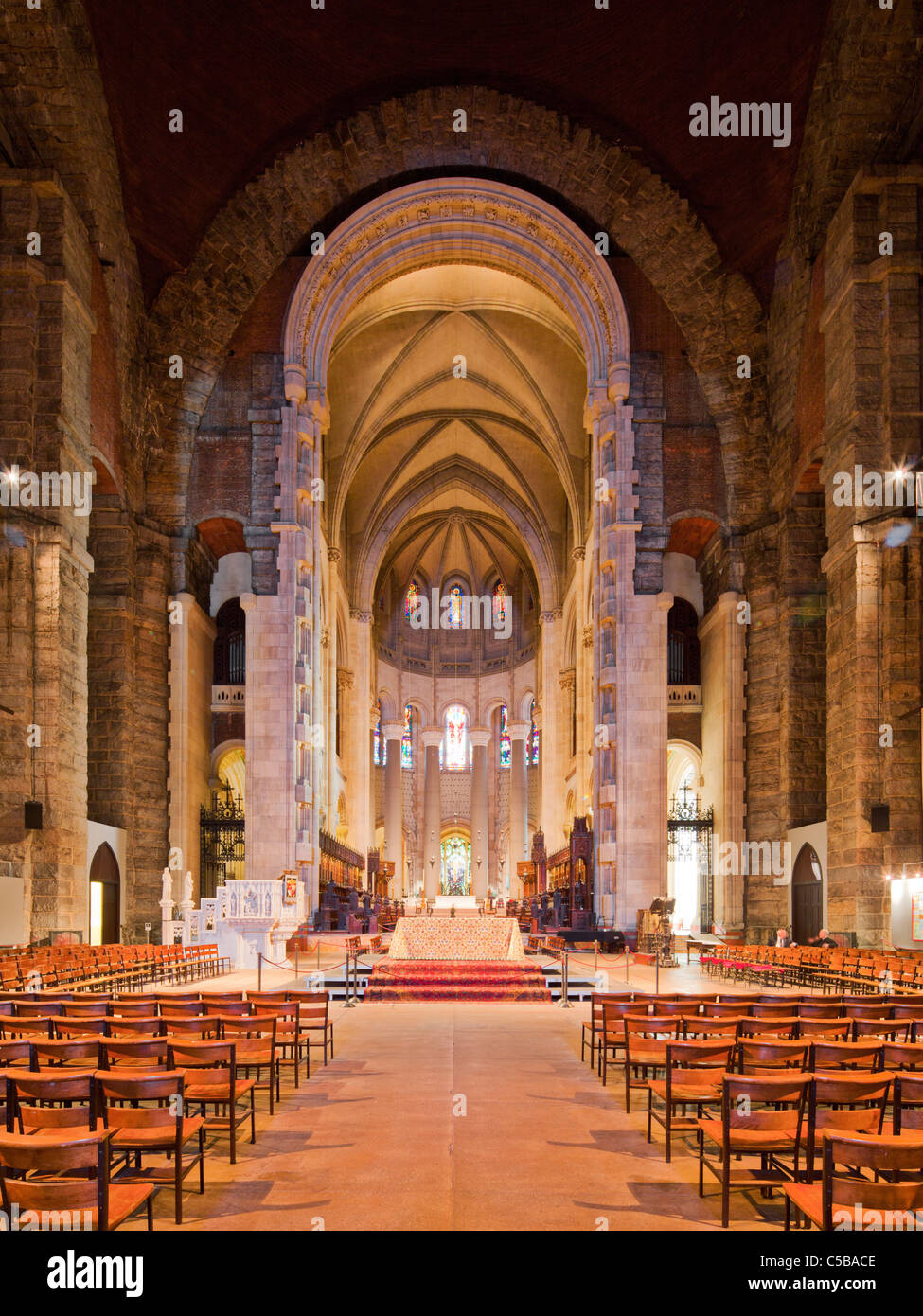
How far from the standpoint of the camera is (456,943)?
2045 cm

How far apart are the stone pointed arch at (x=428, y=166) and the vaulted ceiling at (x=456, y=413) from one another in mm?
5097

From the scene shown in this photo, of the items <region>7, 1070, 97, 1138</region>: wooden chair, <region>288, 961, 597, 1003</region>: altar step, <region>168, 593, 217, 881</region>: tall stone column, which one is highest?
<region>168, 593, 217, 881</region>: tall stone column

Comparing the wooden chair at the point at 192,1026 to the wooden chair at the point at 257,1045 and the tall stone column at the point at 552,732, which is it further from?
the tall stone column at the point at 552,732

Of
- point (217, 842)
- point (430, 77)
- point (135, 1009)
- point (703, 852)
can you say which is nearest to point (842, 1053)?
point (135, 1009)

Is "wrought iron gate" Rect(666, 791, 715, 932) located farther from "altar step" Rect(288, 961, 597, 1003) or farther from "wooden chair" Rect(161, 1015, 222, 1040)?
"wooden chair" Rect(161, 1015, 222, 1040)

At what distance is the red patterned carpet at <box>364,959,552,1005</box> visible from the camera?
16781 millimetres

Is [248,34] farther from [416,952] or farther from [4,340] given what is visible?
[416,952]

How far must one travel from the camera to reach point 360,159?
→ 29.2m

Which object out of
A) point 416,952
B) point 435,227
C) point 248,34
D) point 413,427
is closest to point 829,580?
point 416,952

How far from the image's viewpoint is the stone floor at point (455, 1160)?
5711mm

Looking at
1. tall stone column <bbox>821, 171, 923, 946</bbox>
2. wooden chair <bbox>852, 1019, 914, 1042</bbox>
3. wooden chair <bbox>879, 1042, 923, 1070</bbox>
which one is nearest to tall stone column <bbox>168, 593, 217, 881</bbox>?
tall stone column <bbox>821, 171, 923, 946</bbox>

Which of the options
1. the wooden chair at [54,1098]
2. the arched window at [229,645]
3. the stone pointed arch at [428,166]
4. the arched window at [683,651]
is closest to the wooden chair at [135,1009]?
the wooden chair at [54,1098]

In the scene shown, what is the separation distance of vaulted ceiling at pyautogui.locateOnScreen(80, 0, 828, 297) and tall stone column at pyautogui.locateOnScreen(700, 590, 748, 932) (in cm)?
904

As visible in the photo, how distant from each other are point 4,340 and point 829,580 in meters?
16.6
